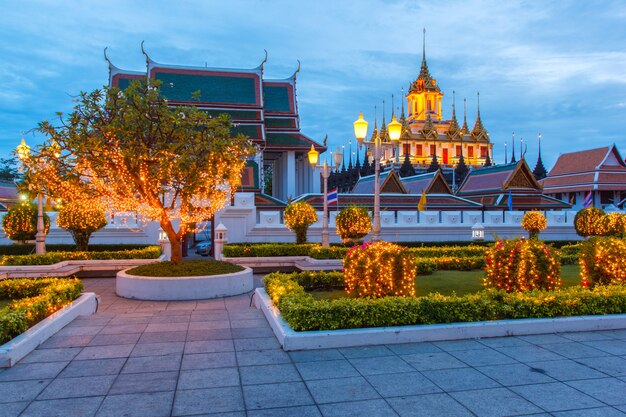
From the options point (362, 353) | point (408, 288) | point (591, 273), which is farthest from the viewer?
point (591, 273)

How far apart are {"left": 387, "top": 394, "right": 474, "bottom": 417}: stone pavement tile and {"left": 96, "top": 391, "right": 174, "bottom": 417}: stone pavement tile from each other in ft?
7.64

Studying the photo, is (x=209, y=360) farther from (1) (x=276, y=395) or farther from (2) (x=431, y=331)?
(2) (x=431, y=331)

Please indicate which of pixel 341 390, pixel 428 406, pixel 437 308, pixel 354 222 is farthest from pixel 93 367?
pixel 354 222

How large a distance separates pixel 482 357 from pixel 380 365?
145cm

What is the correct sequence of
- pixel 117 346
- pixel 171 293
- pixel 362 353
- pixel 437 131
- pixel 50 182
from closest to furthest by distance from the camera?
1. pixel 362 353
2. pixel 117 346
3. pixel 171 293
4. pixel 50 182
5. pixel 437 131

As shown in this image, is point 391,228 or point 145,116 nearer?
point 145,116

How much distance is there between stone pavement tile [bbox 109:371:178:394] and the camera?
5.73 m

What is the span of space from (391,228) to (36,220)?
14.8 m

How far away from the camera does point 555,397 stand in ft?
17.7

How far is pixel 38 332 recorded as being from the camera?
7477 millimetres

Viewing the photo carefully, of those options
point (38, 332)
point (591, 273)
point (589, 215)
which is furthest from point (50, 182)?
point (589, 215)

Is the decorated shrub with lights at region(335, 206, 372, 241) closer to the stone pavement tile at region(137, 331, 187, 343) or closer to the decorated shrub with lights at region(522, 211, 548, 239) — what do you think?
the decorated shrub with lights at region(522, 211, 548, 239)

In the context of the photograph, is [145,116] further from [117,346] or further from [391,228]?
[391,228]

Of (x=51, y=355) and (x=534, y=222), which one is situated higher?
(x=534, y=222)
